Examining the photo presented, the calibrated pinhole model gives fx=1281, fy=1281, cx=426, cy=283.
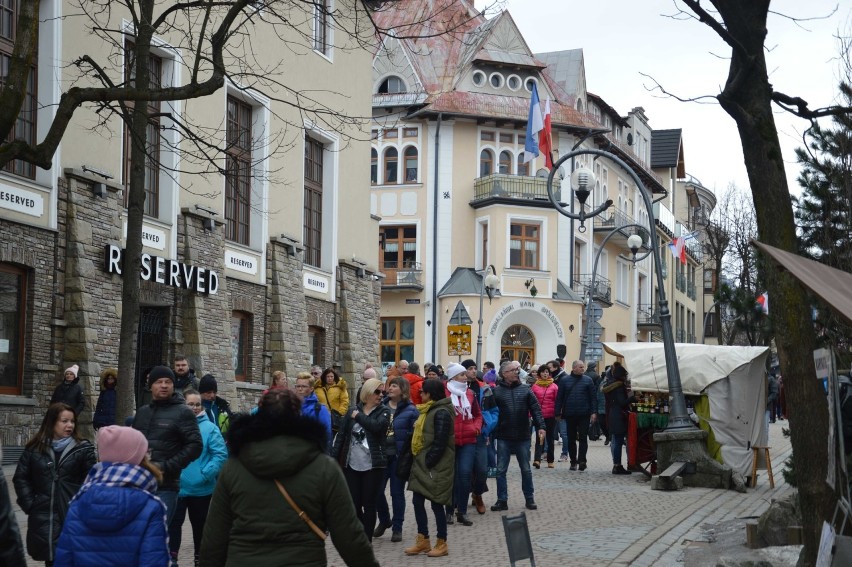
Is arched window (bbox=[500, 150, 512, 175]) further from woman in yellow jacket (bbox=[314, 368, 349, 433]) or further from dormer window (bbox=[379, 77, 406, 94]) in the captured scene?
→ woman in yellow jacket (bbox=[314, 368, 349, 433])

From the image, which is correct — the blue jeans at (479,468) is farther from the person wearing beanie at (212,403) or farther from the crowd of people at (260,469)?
the person wearing beanie at (212,403)

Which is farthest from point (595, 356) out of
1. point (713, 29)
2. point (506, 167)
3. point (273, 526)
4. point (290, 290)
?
point (273, 526)

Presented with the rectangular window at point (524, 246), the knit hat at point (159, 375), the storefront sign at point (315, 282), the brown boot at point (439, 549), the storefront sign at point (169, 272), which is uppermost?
the rectangular window at point (524, 246)

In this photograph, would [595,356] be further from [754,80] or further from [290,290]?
[754,80]

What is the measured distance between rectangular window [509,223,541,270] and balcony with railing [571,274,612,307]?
8.04 ft

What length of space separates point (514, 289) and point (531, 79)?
9154 mm

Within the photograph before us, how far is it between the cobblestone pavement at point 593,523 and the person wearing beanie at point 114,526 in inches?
216

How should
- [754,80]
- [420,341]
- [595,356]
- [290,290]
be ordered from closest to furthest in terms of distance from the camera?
[754,80] → [290,290] → [595,356] → [420,341]

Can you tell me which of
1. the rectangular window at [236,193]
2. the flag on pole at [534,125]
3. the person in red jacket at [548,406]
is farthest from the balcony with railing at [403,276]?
the person in red jacket at [548,406]

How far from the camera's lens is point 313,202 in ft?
107

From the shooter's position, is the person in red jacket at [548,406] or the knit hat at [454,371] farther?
the person in red jacket at [548,406]

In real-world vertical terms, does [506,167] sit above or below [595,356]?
above

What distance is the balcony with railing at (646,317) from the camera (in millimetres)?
67438

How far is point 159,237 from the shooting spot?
80.4 ft
